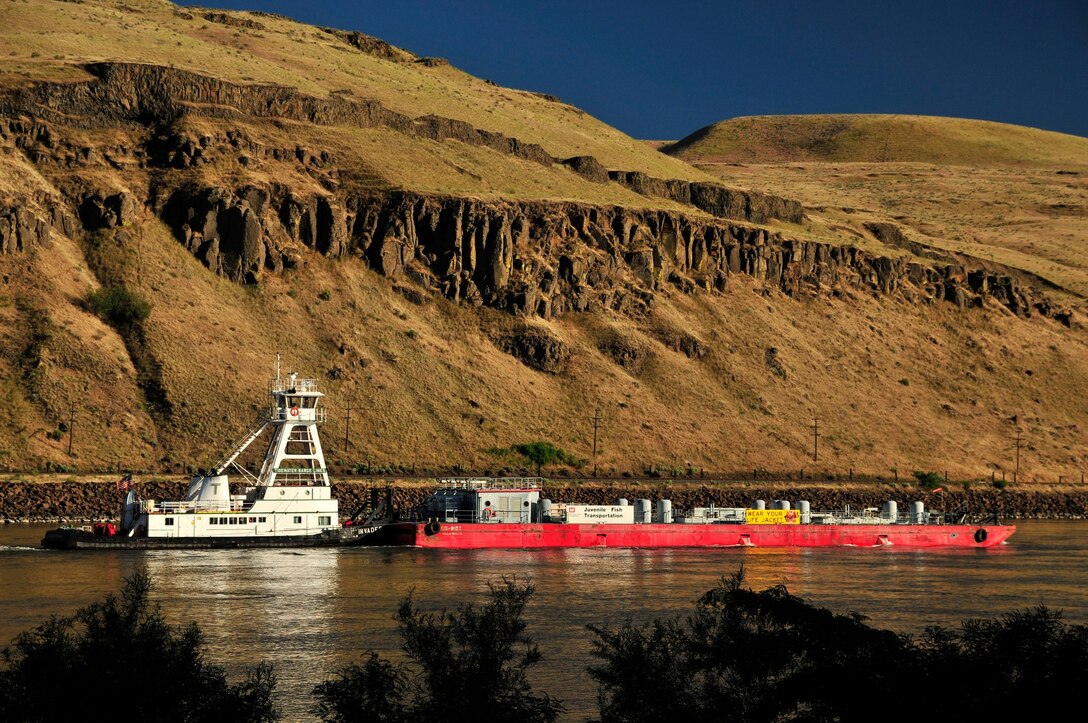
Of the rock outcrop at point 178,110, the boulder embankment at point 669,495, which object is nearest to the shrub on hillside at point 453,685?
the boulder embankment at point 669,495

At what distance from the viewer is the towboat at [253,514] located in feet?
234

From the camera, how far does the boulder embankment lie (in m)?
89.2

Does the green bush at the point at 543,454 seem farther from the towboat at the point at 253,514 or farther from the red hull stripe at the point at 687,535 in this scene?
the towboat at the point at 253,514

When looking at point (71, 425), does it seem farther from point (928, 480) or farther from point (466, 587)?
point (928, 480)

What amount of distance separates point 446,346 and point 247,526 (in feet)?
173

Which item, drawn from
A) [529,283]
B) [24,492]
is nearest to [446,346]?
[529,283]

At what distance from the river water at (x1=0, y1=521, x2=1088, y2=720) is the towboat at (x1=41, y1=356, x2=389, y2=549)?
1.31 m

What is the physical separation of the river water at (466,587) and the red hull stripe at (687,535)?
1952 mm

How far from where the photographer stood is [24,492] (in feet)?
294

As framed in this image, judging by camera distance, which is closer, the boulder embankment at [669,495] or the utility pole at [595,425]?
the boulder embankment at [669,495]

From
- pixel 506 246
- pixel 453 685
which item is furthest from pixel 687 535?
pixel 453 685

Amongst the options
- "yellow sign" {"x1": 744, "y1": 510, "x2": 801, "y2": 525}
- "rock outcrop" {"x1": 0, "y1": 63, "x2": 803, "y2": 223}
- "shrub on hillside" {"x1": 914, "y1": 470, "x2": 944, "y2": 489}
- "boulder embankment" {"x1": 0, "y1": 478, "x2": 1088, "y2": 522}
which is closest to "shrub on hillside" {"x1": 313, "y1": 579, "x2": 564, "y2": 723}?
"boulder embankment" {"x1": 0, "y1": 478, "x2": 1088, "y2": 522}

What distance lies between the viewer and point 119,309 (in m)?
113

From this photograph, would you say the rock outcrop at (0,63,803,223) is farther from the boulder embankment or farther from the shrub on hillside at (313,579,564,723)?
the shrub on hillside at (313,579,564,723)
